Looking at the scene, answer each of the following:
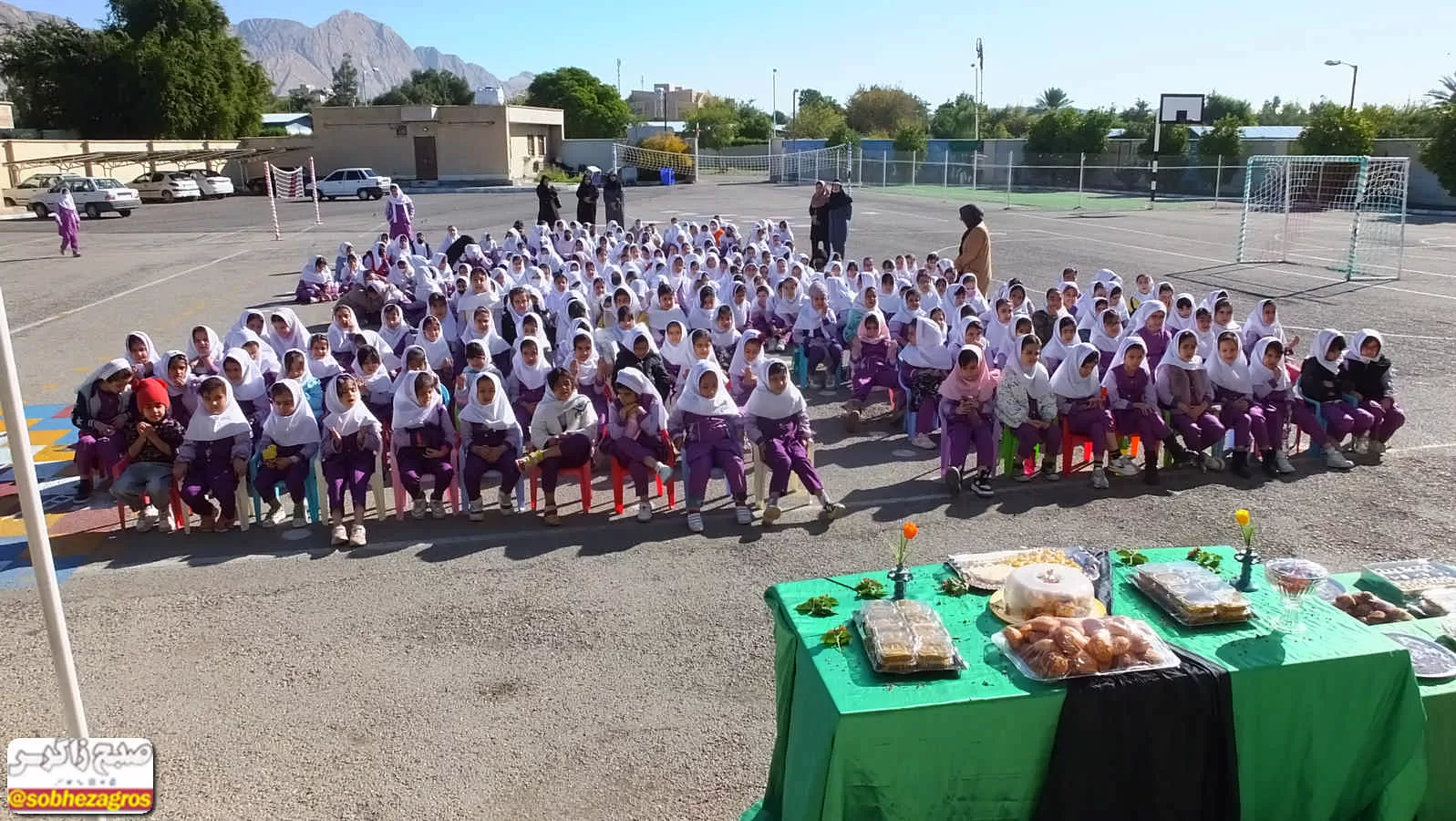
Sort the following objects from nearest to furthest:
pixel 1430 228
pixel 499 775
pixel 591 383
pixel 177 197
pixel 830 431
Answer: pixel 499 775, pixel 591 383, pixel 830 431, pixel 1430 228, pixel 177 197

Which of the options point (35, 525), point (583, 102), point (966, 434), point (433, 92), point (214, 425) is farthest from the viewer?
point (433, 92)

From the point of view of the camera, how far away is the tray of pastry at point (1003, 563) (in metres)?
4.02

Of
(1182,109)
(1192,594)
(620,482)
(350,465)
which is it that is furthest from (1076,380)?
(1182,109)

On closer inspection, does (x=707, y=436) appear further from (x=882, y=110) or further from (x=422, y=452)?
(x=882, y=110)

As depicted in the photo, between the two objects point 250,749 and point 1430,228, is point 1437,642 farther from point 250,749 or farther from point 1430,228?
point 1430,228

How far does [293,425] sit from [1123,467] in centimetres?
632

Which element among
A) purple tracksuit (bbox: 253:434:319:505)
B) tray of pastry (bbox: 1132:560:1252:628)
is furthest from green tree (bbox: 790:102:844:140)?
tray of pastry (bbox: 1132:560:1252:628)

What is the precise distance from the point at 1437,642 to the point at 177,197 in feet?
158

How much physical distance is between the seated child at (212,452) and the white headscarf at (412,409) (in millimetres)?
1064

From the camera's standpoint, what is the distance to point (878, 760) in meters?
3.13

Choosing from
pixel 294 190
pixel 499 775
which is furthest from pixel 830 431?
pixel 294 190

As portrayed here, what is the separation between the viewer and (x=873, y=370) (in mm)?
9805

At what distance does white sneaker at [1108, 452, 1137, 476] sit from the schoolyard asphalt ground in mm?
134

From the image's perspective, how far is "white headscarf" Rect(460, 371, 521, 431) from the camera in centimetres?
721
